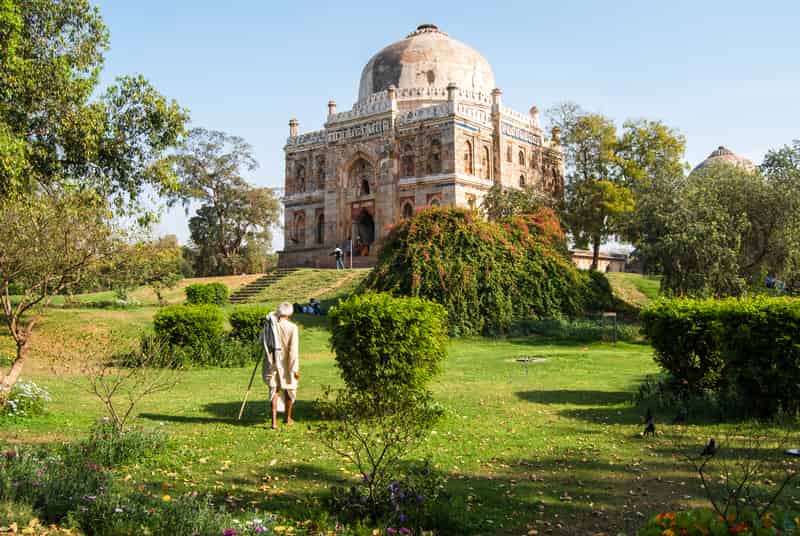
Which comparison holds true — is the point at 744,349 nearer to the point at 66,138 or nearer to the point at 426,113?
the point at 66,138

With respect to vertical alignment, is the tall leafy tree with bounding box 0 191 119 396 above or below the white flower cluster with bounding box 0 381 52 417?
above

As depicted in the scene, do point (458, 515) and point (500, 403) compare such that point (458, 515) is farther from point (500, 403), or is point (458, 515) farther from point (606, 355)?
point (606, 355)

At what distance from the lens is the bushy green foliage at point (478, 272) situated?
20.9 m

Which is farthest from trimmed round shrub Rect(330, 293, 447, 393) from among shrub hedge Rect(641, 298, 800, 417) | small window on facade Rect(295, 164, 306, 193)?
small window on facade Rect(295, 164, 306, 193)

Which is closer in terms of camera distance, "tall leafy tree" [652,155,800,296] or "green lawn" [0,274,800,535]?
"green lawn" [0,274,800,535]

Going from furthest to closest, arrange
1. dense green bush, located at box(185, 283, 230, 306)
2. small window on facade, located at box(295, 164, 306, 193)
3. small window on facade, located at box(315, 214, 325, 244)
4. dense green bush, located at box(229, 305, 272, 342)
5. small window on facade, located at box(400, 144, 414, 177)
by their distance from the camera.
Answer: small window on facade, located at box(295, 164, 306, 193)
small window on facade, located at box(315, 214, 325, 244)
small window on facade, located at box(400, 144, 414, 177)
dense green bush, located at box(185, 283, 230, 306)
dense green bush, located at box(229, 305, 272, 342)

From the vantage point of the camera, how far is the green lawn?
17.6 ft

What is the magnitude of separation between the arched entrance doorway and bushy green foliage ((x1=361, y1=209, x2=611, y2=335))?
15.5m

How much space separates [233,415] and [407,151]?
94.7 ft

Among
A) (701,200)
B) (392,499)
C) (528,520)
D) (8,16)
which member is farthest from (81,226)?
(701,200)

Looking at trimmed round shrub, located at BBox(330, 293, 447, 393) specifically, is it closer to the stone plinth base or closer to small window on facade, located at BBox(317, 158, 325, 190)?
the stone plinth base

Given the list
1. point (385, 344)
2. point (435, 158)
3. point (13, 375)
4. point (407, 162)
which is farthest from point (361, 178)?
point (13, 375)

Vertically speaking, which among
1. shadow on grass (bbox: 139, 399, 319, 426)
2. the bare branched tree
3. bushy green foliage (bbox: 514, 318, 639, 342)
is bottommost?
shadow on grass (bbox: 139, 399, 319, 426)

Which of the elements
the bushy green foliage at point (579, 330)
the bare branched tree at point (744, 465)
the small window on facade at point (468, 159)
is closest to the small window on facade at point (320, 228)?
the small window on facade at point (468, 159)
